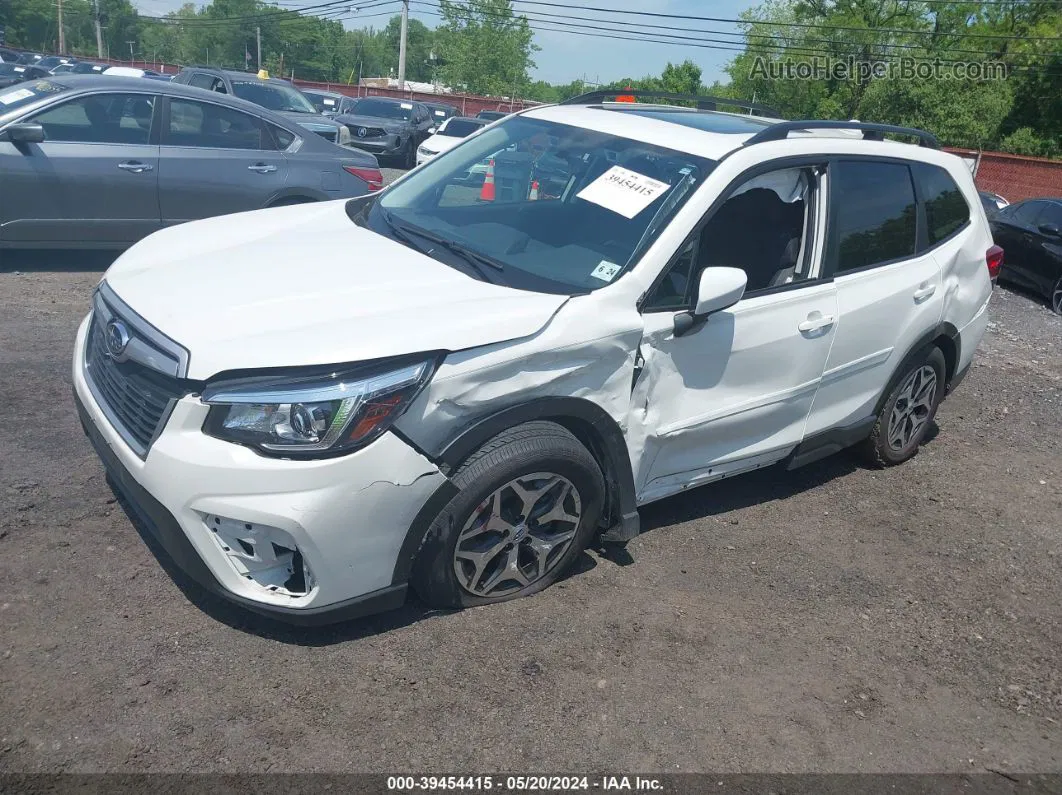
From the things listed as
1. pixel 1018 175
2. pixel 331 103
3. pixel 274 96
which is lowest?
pixel 1018 175

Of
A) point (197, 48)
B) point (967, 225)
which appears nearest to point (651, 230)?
point (967, 225)

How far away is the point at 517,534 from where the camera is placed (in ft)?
11.2

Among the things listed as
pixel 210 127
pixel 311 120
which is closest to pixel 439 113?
pixel 311 120

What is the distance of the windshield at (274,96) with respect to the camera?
16.5 metres

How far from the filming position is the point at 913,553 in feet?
14.8

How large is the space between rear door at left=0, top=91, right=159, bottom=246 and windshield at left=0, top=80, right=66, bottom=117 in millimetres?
187

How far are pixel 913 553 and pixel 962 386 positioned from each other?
11.4ft

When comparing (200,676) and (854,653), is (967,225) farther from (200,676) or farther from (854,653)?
(200,676)

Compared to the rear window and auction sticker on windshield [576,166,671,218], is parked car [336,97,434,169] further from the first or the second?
auction sticker on windshield [576,166,671,218]

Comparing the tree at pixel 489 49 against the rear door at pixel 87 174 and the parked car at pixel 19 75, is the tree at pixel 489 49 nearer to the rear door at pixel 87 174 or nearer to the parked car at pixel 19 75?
the parked car at pixel 19 75

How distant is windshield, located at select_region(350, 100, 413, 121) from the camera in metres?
22.8

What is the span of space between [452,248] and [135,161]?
4.64m

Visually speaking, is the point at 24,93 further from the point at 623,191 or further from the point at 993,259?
the point at 993,259

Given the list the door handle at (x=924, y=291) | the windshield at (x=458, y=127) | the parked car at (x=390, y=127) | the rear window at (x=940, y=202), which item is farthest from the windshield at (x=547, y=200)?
the parked car at (x=390, y=127)
